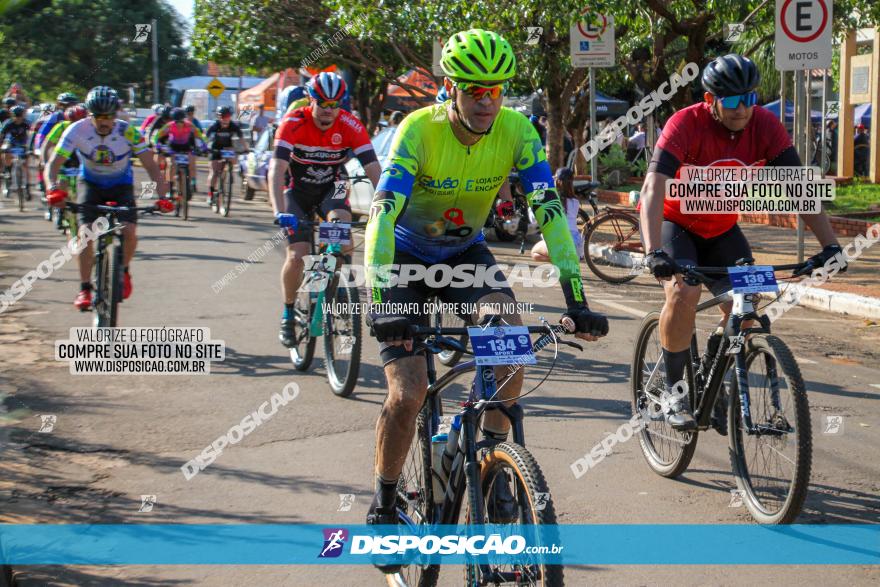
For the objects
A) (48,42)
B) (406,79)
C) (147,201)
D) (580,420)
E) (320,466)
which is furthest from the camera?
(48,42)

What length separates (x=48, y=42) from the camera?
36.1 m

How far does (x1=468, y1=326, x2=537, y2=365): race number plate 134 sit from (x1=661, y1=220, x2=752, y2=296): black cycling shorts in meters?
2.49

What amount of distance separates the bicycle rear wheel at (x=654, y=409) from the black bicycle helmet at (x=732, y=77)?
1296 millimetres

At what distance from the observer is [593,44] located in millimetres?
16094

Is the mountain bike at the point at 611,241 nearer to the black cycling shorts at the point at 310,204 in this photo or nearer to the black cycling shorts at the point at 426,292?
the black cycling shorts at the point at 310,204

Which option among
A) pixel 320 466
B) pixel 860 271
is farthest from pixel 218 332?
pixel 860 271

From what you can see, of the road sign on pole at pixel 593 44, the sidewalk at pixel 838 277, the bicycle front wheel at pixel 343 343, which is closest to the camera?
the bicycle front wheel at pixel 343 343

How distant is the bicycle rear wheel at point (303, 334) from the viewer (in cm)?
847

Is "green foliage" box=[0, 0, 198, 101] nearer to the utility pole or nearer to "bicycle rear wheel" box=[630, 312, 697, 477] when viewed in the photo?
the utility pole

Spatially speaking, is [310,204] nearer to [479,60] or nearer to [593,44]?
[479,60]

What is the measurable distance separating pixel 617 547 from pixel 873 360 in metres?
4.86

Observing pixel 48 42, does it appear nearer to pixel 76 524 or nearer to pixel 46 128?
pixel 46 128

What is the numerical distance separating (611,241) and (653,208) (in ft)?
30.0

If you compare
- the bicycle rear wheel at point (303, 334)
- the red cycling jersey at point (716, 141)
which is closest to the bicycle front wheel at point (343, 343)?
the bicycle rear wheel at point (303, 334)
